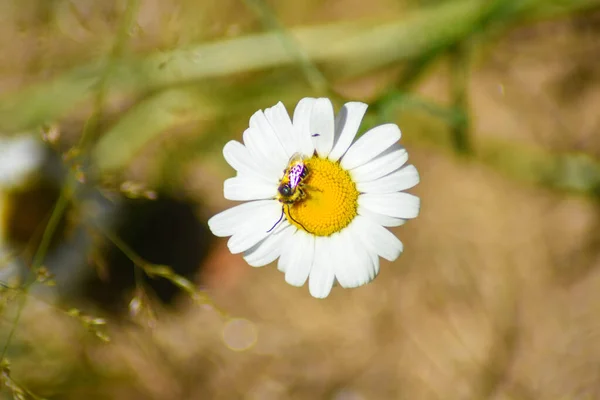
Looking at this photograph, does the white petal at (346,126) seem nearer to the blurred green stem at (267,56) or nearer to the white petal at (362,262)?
the white petal at (362,262)

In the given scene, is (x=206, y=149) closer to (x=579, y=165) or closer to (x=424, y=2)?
(x=424, y=2)

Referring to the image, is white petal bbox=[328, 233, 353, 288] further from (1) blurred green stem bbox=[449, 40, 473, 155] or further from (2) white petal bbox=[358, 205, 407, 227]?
(1) blurred green stem bbox=[449, 40, 473, 155]

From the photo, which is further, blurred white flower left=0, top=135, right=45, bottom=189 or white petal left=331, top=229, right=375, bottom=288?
blurred white flower left=0, top=135, right=45, bottom=189

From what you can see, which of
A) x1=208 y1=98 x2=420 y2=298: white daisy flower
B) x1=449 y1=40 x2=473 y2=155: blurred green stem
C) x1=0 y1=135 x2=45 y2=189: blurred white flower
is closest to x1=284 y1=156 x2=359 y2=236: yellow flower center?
x1=208 y1=98 x2=420 y2=298: white daisy flower

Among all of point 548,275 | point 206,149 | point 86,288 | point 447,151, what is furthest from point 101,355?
point 548,275

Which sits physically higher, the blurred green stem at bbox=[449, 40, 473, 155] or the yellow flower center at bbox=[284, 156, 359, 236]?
the blurred green stem at bbox=[449, 40, 473, 155]

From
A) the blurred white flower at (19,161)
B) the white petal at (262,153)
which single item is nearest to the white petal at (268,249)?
the white petal at (262,153)

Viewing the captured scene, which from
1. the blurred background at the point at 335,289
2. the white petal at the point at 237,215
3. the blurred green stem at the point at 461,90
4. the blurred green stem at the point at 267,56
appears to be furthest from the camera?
the blurred background at the point at 335,289
